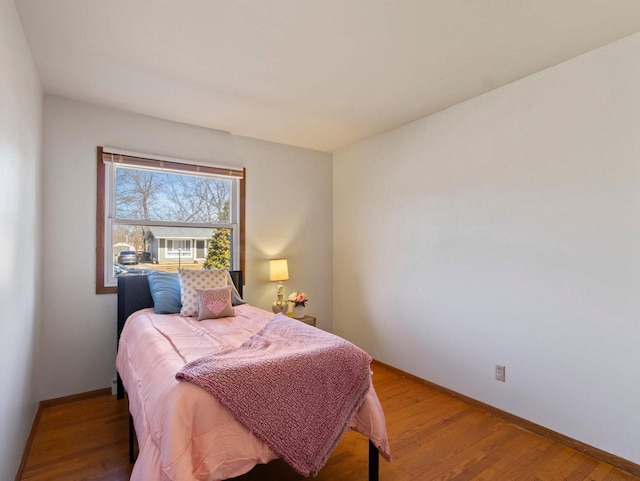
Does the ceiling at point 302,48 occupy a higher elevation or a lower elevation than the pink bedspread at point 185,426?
higher

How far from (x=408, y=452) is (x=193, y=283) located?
6.67 feet

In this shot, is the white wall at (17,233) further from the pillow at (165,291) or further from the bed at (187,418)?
the pillow at (165,291)

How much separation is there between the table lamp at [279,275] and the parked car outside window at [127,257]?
4.35 feet

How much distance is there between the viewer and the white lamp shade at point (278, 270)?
380cm

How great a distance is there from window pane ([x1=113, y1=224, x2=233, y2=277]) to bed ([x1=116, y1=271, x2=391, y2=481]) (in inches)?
41.7

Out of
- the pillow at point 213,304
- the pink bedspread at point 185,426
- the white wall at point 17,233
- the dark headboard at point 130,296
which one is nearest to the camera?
the pink bedspread at point 185,426

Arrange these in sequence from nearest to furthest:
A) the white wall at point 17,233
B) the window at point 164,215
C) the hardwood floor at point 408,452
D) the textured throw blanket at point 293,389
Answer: the textured throw blanket at point 293,389, the white wall at point 17,233, the hardwood floor at point 408,452, the window at point 164,215

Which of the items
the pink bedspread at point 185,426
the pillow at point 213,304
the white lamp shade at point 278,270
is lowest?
the pink bedspread at point 185,426

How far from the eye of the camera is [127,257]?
126 inches

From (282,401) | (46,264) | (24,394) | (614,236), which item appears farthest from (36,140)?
(614,236)

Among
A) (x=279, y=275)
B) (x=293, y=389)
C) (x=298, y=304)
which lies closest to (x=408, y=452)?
(x=293, y=389)

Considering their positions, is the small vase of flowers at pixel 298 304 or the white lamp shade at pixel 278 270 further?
the white lamp shade at pixel 278 270

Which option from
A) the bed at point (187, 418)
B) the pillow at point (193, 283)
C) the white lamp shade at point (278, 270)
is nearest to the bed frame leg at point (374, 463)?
the bed at point (187, 418)

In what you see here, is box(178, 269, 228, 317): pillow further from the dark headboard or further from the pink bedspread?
the pink bedspread
